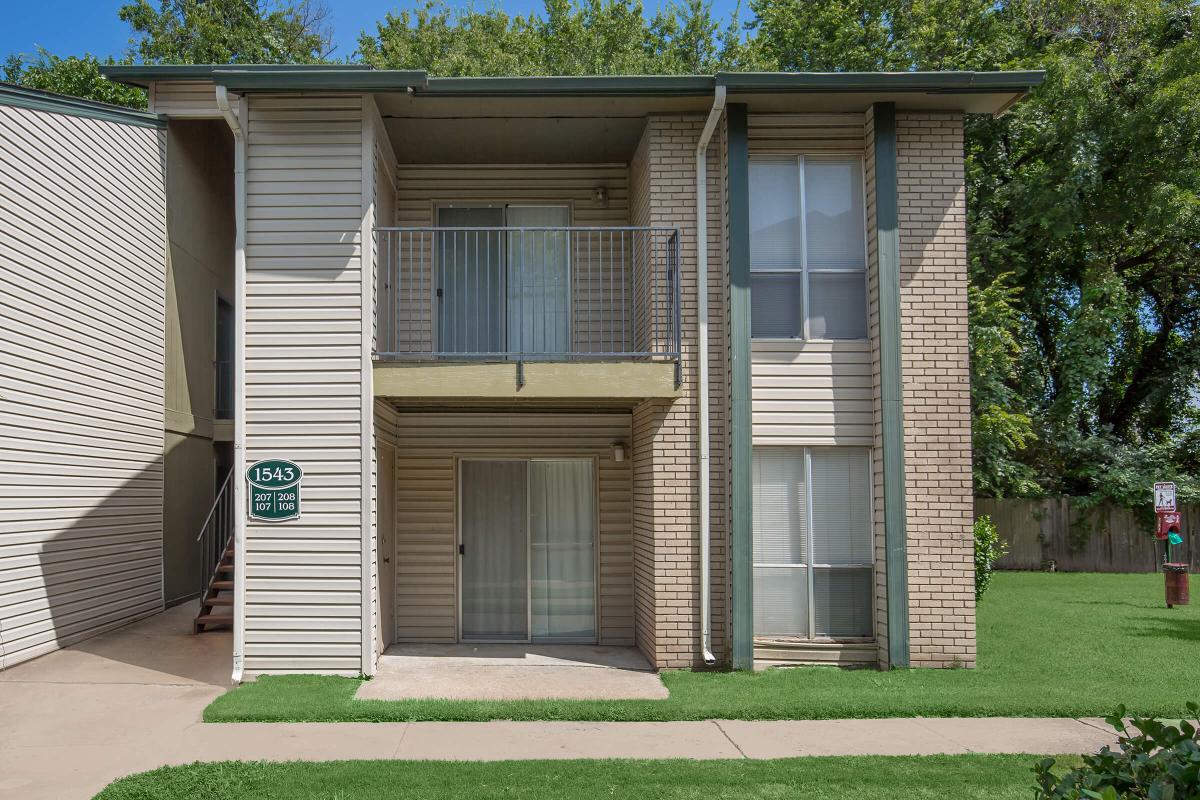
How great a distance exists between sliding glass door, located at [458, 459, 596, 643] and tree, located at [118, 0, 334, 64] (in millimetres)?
18144

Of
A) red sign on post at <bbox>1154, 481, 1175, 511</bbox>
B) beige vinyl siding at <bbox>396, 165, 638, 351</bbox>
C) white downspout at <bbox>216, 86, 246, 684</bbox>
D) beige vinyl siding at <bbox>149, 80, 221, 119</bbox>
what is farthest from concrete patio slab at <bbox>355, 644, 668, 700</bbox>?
red sign on post at <bbox>1154, 481, 1175, 511</bbox>

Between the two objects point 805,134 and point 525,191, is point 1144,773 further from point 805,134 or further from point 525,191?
point 525,191

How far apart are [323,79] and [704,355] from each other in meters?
4.47

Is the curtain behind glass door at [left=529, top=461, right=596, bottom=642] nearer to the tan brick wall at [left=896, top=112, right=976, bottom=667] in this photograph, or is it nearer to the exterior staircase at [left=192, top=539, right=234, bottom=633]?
the exterior staircase at [left=192, top=539, right=234, bottom=633]

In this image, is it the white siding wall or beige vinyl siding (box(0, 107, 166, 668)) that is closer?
the white siding wall

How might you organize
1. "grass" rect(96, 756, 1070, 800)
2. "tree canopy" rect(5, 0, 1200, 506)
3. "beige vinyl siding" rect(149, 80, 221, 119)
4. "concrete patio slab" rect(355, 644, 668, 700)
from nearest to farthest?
"grass" rect(96, 756, 1070, 800)
"concrete patio slab" rect(355, 644, 668, 700)
"beige vinyl siding" rect(149, 80, 221, 119)
"tree canopy" rect(5, 0, 1200, 506)

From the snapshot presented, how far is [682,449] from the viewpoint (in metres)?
9.24

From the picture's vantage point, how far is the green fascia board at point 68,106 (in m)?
9.56

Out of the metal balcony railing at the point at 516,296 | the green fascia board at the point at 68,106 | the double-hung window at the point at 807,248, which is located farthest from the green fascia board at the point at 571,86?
the green fascia board at the point at 68,106

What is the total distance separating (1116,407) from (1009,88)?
57.9 ft

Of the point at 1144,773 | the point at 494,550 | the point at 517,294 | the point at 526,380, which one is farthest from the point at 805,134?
the point at 1144,773

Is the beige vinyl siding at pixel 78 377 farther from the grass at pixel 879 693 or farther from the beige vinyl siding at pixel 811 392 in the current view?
the beige vinyl siding at pixel 811 392

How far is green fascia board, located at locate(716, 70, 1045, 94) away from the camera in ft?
28.8

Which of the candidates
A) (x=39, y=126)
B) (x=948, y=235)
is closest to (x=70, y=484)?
(x=39, y=126)
